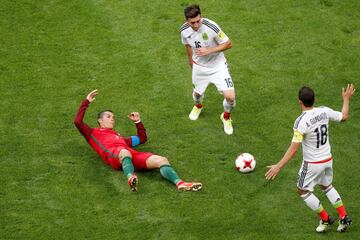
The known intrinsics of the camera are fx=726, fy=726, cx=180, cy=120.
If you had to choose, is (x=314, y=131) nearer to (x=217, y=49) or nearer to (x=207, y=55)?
(x=217, y=49)

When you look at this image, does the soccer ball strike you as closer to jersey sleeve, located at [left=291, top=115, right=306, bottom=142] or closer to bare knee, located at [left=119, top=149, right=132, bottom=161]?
bare knee, located at [left=119, top=149, right=132, bottom=161]

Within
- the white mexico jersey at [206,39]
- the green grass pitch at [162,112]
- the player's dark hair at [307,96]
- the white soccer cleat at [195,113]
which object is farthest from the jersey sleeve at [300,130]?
the white soccer cleat at [195,113]

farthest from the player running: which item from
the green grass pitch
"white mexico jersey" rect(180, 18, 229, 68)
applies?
the green grass pitch

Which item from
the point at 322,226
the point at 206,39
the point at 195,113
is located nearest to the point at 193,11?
the point at 206,39

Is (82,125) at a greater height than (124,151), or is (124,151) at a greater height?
(82,125)

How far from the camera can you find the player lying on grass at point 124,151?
11984 mm

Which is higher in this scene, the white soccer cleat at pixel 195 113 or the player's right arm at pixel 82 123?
the player's right arm at pixel 82 123

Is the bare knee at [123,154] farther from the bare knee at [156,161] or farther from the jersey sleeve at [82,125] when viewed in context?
the jersey sleeve at [82,125]

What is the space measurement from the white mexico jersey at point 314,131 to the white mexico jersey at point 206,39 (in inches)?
130

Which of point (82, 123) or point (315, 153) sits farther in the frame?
point (82, 123)

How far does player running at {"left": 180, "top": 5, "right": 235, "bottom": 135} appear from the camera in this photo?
13211 mm

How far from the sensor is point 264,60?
16.1 metres

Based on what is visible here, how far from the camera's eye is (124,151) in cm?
1234

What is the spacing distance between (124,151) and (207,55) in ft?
8.39
